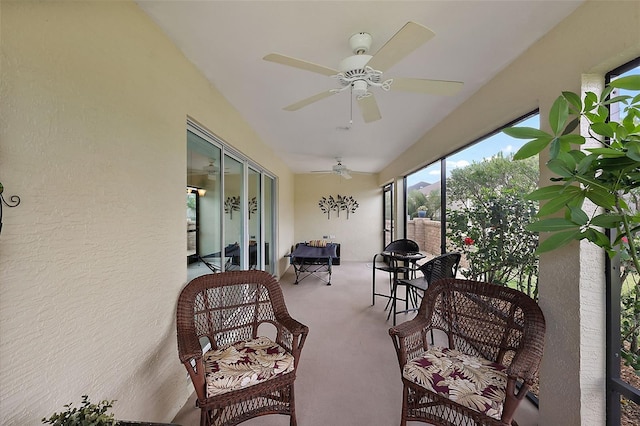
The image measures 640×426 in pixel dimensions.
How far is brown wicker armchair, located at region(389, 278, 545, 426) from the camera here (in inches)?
48.0

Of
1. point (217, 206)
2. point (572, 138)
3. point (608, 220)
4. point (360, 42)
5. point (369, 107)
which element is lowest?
point (608, 220)

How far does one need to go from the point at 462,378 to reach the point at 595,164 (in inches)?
48.6

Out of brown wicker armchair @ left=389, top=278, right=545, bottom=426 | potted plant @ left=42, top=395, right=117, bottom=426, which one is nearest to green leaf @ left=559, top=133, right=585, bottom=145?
brown wicker armchair @ left=389, top=278, right=545, bottom=426

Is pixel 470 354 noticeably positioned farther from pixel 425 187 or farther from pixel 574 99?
pixel 425 187

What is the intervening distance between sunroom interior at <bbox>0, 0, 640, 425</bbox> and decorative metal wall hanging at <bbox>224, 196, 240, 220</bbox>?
0.70 meters

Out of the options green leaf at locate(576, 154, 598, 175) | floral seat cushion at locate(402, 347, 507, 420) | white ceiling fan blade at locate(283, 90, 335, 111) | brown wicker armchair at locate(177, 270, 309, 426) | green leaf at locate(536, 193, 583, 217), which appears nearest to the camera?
green leaf at locate(576, 154, 598, 175)

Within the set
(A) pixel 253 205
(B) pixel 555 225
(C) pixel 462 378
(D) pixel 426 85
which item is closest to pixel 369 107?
(D) pixel 426 85

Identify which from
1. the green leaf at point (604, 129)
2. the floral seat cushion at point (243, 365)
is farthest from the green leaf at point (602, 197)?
the floral seat cushion at point (243, 365)

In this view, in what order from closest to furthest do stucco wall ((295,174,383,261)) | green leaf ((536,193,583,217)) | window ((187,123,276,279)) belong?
green leaf ((536,193,583,217)) → window ((187,123,276,279)) → stucco wall ((295,174,383,261))

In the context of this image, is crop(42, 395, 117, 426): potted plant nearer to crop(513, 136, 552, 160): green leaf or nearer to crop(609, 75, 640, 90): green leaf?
crop(513, 136, 552, 160): green leaf

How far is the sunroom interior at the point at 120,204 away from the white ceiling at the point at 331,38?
14 centimetres

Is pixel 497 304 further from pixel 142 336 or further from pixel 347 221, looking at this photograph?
pixel 347 221

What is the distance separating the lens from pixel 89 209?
1051 millimetres

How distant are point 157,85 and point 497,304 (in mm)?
2606
